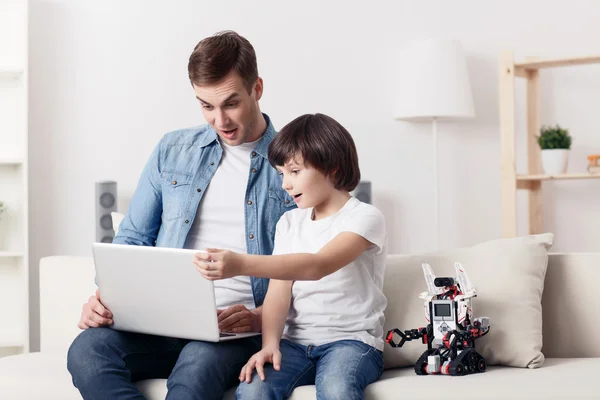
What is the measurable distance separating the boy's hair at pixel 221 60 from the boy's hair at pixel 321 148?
173mm

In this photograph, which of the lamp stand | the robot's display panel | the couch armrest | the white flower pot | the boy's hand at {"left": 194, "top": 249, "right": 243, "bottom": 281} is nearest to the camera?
the boy's hand at {"left": 194, "top": 249, "right": 243, "bottom": 281}

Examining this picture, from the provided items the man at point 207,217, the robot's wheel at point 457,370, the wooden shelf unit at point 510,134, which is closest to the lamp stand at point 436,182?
the wooden shelf unit at point 510,134

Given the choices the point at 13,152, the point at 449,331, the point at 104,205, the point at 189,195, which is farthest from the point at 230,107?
the point at 13,152

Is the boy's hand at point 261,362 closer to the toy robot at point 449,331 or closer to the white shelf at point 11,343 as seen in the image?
the toy robot at point 449,331

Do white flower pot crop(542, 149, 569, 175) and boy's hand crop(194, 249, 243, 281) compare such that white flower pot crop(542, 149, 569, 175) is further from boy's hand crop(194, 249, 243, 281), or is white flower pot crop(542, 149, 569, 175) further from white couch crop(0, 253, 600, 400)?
boy's hand crop(194, 249, 243, 281)

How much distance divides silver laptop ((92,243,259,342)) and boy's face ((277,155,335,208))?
0.32 meters

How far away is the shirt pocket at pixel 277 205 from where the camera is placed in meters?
1.97

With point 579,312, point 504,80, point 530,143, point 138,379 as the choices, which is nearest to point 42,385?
point 138,379

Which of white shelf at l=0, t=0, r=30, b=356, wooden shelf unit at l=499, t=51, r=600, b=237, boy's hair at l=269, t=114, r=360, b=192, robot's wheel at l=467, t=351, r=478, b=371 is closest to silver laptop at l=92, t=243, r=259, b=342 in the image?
boy's hair at l=269, t=114, r=360, b=192

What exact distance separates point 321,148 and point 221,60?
0.31m

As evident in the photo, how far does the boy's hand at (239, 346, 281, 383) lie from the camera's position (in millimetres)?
1654

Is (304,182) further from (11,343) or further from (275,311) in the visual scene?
(11,343)

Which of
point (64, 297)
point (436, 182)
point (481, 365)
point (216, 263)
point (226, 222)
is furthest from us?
point (436, 182)

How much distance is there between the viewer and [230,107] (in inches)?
74.6
